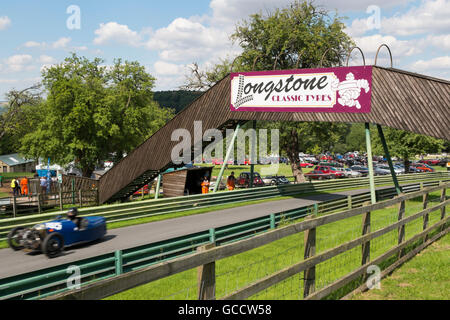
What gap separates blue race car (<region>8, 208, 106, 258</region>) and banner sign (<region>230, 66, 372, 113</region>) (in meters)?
12.0

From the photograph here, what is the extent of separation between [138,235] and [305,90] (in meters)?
11.1

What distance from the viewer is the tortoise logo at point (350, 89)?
18.0 metres

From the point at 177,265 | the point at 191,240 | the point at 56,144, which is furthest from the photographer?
the point at 56,144

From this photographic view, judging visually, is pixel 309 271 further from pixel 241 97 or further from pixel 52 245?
pixel 241 97

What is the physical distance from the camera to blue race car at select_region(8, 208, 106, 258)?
11.5 meters

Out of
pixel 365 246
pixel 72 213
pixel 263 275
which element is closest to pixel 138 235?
pixel 72 213

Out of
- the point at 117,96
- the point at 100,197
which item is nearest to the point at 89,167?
the point at 117,96

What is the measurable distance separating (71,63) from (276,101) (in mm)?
31070

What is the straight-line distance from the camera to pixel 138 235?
14875 millimetres

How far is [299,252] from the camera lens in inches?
435

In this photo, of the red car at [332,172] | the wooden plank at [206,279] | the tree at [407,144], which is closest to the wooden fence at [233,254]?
the wooden plank at [206,279]

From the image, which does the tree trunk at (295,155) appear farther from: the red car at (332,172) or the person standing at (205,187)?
the person standing at (205,187)

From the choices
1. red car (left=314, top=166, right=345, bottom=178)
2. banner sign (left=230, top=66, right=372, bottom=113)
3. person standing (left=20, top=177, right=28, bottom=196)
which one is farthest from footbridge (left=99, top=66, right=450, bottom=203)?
red car (left=314, top=166, right=345, bottom=178)
